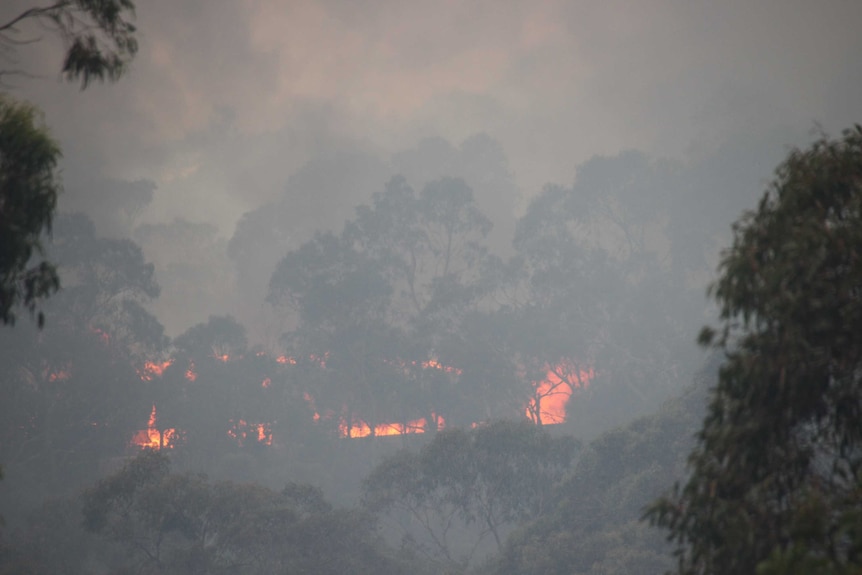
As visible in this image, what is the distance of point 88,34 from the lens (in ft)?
34.4

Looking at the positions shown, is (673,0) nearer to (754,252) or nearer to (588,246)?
(588,246)

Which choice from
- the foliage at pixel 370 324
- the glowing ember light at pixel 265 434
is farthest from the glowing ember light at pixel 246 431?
the foliage at pixel 370 324

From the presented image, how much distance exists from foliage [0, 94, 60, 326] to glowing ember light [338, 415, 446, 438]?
116 feet

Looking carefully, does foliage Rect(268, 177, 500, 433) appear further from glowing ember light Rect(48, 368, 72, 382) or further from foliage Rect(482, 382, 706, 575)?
foliage Rect(482, 382, 706, 575)

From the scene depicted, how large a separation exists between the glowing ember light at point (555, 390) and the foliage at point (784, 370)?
3629cm

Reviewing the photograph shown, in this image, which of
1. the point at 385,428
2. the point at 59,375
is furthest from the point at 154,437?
the point at 385,428

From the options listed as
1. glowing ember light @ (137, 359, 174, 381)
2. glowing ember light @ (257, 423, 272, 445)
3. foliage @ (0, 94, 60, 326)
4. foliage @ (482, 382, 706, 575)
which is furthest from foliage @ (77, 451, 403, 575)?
glowing ember light @ (137, 359, 174, 381)

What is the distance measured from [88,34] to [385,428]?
125 feet

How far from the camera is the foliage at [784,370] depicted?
647 centimetres

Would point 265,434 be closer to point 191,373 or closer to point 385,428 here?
point 191,373

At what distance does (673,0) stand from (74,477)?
106 metres

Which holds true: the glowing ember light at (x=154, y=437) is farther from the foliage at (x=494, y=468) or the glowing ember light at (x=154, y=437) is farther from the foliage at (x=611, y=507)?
the foliage at (x=611, y=507)

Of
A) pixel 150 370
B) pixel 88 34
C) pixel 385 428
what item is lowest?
pixel 385 428

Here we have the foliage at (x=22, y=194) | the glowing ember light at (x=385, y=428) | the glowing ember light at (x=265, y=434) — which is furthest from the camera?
the glowing ember light at (x=265, y=434)
